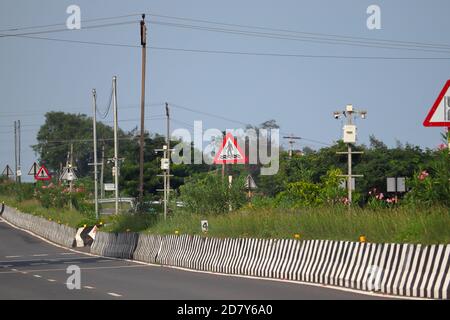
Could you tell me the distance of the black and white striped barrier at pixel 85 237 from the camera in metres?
53.1

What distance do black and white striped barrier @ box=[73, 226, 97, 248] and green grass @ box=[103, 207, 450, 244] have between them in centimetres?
1295

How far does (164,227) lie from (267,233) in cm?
1145

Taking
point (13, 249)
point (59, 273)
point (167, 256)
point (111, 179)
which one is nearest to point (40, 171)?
point (13, 249)

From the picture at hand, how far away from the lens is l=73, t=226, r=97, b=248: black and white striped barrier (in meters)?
53.1

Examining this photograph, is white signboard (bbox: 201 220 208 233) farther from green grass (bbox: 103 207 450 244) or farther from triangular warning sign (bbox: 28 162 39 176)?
triangular warning sign (bbox: 28 162 39 176)

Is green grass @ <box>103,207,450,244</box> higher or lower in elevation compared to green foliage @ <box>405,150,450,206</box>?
lower

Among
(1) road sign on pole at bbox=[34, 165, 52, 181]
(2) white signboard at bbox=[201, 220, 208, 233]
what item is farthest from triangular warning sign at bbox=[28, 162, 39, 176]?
(2) white signboard at bbox=[201, 220, 208, 233]

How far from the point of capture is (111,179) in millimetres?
153375

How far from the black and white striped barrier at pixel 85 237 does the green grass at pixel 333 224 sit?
1295 centimetres

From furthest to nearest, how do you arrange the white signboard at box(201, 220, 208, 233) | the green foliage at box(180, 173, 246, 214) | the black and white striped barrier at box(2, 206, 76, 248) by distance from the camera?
the black and white striped barrier at box(2, 206, 76, 248)
the green foliage at box(180, 173, 246, 214)
the white signboard at box(201, 220, 208, 233)

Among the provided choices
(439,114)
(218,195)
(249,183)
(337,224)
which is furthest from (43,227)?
(439,114)

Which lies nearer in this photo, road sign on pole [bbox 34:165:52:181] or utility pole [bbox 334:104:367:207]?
utility pole [bbox 334:104:367:207]
